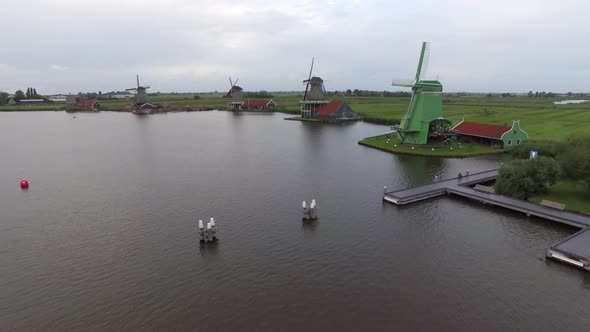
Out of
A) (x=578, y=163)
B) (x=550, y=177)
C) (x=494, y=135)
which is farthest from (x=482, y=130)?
(x=578, y=163)

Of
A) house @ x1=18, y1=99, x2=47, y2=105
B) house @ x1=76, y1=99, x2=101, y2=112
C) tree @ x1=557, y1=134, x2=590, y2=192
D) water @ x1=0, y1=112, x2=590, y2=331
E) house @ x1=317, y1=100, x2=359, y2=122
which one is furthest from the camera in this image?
house @ x1=18, y1=99, x2=47, y2=105

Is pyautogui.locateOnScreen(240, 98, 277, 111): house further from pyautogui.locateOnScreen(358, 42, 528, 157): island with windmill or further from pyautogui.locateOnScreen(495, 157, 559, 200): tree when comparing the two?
pyautogui.locateOnScreen(495, 157, 559, 200): tree

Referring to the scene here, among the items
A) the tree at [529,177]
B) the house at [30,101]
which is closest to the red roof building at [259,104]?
the tree at [529,177]

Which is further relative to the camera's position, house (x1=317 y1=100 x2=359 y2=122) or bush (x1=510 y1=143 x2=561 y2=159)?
house (x1=317 y1=100 x2=359 y2=122)

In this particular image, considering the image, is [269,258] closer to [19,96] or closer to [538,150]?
[538,150]

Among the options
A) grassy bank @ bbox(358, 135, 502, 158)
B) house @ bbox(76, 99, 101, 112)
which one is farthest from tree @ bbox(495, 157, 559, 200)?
house @ bbox(76, 99, 101, 112)

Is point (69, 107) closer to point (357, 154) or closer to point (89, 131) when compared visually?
point (89, 131)

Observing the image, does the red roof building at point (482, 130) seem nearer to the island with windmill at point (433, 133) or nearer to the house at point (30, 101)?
the island with windmill at point (433, 133)
